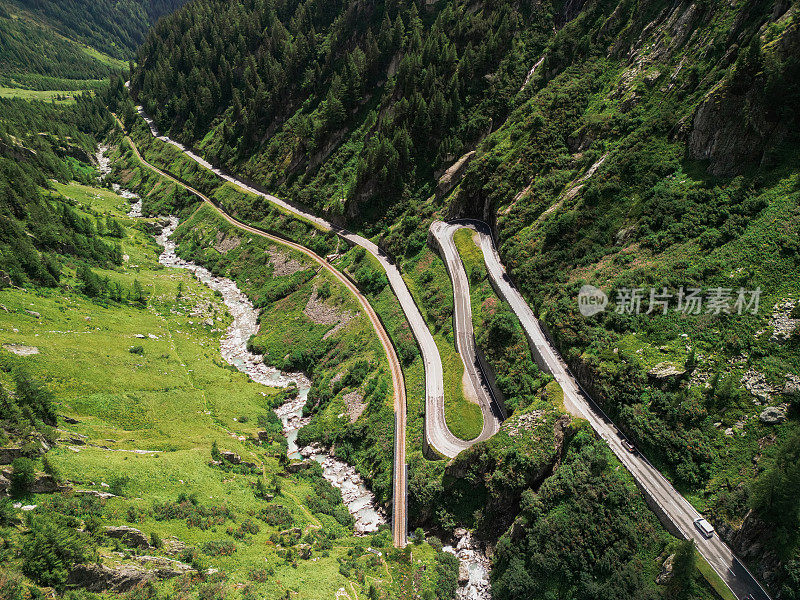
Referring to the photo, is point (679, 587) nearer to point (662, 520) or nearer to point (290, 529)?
point (662, 520)

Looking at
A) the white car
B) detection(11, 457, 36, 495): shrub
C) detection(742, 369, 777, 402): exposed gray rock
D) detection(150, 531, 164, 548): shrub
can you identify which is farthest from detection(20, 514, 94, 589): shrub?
detection(742, 369, 777, 402): exposed gray rock

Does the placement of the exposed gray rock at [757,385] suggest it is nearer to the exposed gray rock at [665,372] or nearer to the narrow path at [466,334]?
the exposed gray rock at [665,372]

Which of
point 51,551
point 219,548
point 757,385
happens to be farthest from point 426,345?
point 51,551

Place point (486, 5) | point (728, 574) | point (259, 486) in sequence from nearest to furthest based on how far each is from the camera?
point (728, 574) < point (259, 486) < point (486, 5)

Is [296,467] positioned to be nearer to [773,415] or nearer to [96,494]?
[96,494]

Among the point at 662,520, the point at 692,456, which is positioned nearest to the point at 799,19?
the point at 692,456

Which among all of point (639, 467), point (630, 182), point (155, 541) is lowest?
point (155, 541)
